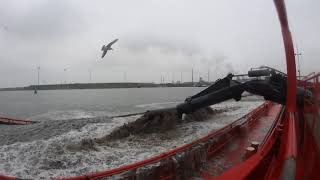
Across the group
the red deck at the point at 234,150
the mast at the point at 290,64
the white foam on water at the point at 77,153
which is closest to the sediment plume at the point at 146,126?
the white foam on water at the point at 77,153

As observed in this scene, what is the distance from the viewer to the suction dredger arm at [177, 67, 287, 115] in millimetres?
11828

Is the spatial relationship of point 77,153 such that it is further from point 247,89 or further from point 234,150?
point 247,89

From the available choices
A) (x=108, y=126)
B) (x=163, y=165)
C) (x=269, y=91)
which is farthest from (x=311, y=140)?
(x=108, y=126)

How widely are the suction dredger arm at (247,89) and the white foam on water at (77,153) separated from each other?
1.84 meters

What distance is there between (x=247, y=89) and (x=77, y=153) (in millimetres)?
7364

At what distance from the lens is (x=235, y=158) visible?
35.4ft

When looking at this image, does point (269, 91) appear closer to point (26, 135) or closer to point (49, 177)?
point (49, 177)

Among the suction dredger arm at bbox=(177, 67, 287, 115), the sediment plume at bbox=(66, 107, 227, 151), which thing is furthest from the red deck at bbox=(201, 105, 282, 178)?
the sediment plume at bbox=(66, 107, 227, 151)

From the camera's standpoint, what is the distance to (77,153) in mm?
11852

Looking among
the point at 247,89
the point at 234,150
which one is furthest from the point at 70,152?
the point at 247,89

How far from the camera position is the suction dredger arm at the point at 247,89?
38.8 feet

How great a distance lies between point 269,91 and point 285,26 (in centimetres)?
744

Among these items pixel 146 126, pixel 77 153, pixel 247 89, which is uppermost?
pixel 247 89

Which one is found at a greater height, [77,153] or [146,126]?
[146,126]
